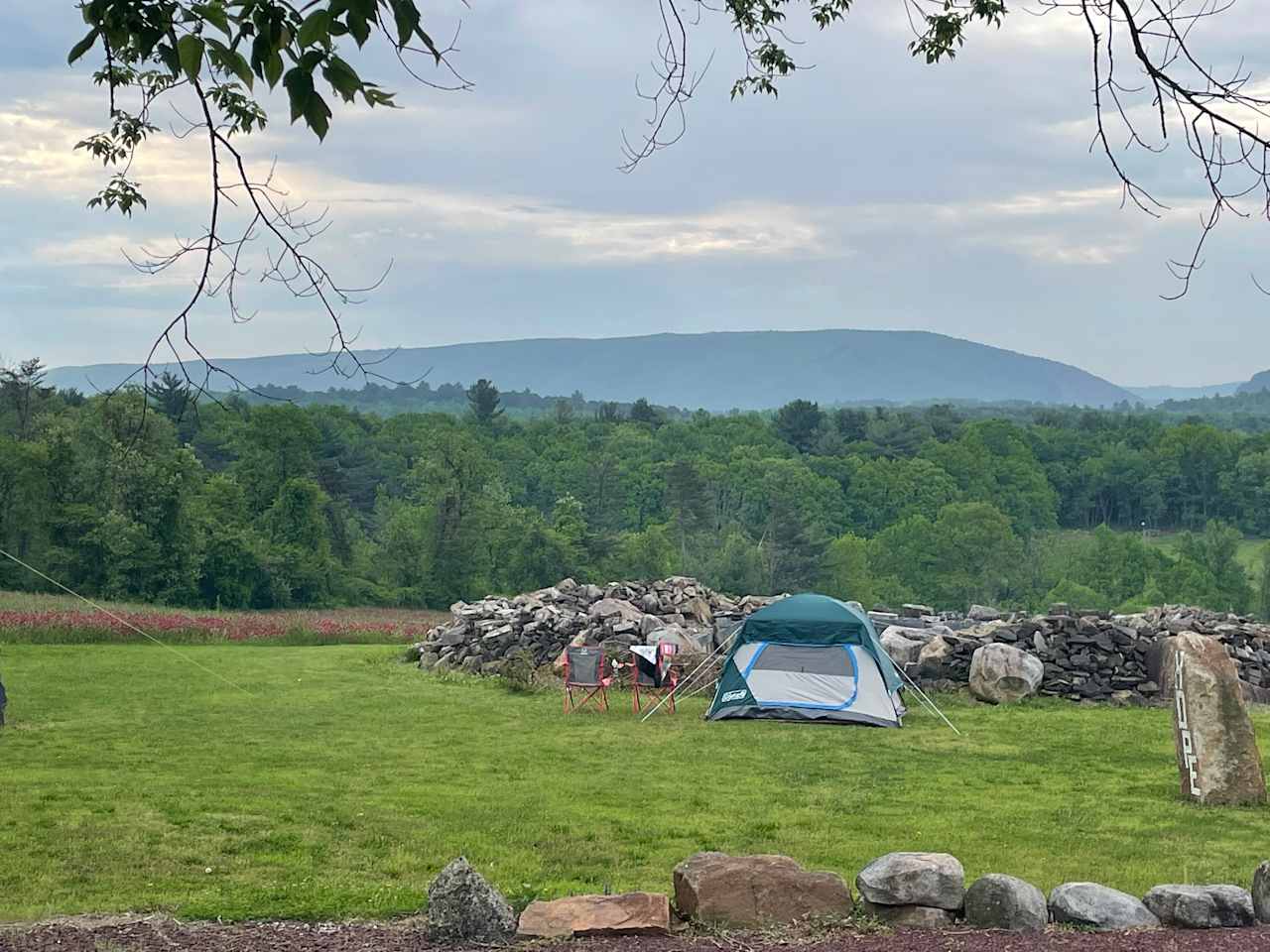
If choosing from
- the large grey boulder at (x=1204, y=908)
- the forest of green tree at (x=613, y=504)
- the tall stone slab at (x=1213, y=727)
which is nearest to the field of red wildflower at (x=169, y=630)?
the forest of green tree at (x=613, y=504)

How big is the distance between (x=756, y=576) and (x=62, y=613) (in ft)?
138

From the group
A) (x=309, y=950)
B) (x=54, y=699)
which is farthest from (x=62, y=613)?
(x=309, y=950)

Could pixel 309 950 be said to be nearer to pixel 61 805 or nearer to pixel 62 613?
pixel 61 805

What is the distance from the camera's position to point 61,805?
936 centimetres

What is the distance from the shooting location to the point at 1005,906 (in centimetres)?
605

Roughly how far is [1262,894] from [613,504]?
228 ft

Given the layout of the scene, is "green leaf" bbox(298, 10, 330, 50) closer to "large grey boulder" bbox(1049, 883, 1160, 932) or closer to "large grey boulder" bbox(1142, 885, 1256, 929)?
"large grey boulder" bbox(1049, 883, 1160, 932)

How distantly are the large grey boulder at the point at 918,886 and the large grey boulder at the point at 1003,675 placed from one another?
11.0 metres

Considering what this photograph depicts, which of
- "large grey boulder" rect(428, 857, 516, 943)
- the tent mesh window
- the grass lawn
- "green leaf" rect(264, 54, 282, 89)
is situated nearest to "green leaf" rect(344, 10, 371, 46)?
"green leaf" rect(264, 54, 282, 89)

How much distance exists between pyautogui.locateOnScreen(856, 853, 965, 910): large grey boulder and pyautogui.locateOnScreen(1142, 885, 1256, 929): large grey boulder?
0.96 metres

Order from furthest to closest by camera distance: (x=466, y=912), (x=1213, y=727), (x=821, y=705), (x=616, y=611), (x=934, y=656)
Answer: (x=616, y=611) < (x=934, y=656) < (x=821, y=705) < (x=1213, y=727) < (x=466, y=912)

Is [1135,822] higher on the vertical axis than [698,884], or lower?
lower

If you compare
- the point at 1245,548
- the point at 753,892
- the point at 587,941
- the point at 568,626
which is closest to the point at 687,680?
the point at 568,626

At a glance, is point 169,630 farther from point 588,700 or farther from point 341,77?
point 341,77
